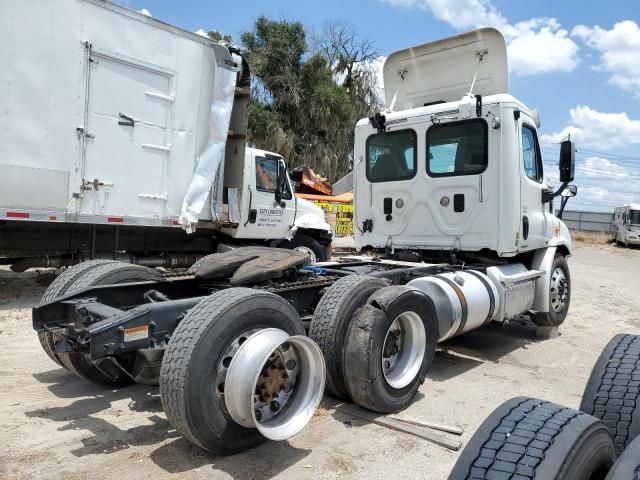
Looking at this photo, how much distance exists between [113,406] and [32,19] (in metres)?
5.48

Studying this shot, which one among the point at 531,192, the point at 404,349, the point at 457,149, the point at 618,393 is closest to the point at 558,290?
the point at 531,192

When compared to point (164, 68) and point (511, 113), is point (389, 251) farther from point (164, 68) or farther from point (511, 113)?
point (164, 68)

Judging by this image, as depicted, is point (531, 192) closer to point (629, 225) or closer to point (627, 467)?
point (627, 467)

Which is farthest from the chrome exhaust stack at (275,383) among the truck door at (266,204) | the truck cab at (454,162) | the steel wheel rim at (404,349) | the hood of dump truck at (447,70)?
the truck door at (266,204)

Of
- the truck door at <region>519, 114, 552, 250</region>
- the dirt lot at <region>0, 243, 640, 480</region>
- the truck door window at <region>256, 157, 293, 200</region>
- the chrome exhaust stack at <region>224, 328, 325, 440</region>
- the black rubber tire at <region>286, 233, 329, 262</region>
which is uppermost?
the truck door window at <region>256, 157, 293, 200</region>

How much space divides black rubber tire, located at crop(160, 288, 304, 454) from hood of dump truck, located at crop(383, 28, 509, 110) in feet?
16.0

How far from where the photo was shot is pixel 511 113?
19.5 ft

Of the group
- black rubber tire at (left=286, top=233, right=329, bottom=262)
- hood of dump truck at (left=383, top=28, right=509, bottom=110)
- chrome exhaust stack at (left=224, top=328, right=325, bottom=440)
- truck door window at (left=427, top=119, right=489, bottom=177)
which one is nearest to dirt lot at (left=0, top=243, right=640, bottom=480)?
chrome exhaust stack at (left=224, top=328, right=325, bottom=440)

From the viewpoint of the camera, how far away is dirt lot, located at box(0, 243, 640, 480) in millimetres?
3090

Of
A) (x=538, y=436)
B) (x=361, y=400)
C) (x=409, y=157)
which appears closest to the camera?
(x=538, y=436)

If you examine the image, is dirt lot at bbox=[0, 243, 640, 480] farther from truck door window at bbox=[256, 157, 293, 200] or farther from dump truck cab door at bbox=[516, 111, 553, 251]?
truck door window at bbox=[256, 157, 293, 200]

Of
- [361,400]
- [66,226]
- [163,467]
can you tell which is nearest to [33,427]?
[163,467]

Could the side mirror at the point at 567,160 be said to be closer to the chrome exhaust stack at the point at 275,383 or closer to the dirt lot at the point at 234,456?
the dirt lot at the point at 234,456

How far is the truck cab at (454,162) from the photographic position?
19.7 feet
